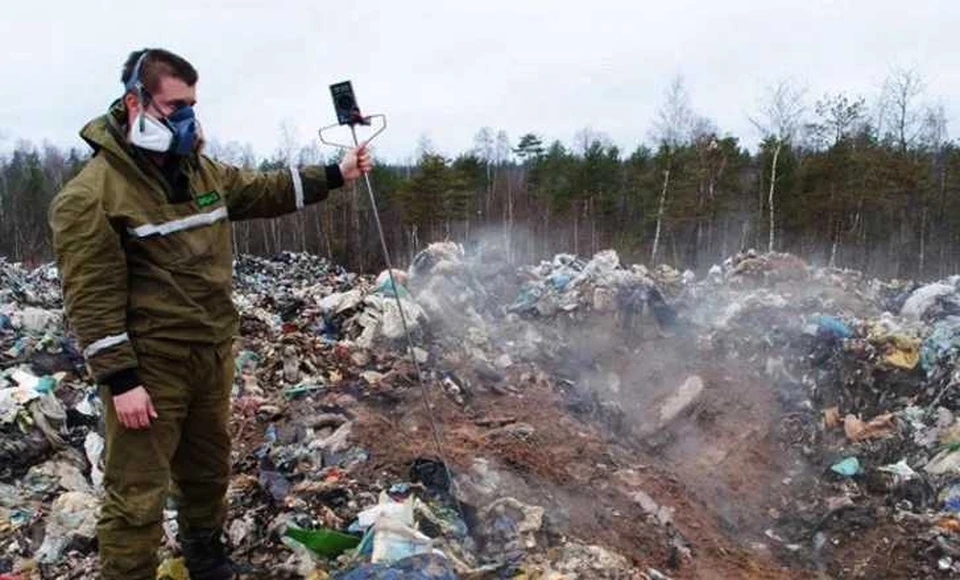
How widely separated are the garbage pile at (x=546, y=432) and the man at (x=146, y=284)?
2.46 ft

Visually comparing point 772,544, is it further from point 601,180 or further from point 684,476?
point 601,180

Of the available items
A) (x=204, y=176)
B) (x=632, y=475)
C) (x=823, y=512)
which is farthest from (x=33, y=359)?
(x=823, y=512)

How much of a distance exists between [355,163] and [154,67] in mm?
847

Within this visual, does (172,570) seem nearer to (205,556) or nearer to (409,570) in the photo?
(205,556)

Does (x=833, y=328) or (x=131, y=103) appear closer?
(x=131, y=103)

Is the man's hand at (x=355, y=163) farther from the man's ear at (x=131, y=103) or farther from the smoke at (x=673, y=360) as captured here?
the smoke at (x=673, y=360)

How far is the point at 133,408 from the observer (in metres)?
1.99

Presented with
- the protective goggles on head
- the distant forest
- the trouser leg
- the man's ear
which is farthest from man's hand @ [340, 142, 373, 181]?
the distant forest

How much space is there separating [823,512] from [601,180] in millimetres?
23504

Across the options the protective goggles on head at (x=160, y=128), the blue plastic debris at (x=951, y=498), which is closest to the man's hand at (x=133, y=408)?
the protective goggles on head at (x=160, y=128)

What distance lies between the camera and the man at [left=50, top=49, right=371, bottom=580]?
1948 millimetres

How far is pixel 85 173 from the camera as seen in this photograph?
1.98 meters

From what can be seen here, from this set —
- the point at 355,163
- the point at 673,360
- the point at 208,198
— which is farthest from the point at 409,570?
the point at 673,360

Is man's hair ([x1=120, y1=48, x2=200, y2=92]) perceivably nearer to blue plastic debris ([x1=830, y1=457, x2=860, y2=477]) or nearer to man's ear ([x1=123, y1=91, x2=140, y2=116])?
man's ear ([x1=123, y1=91, x2=140, y2=116])
